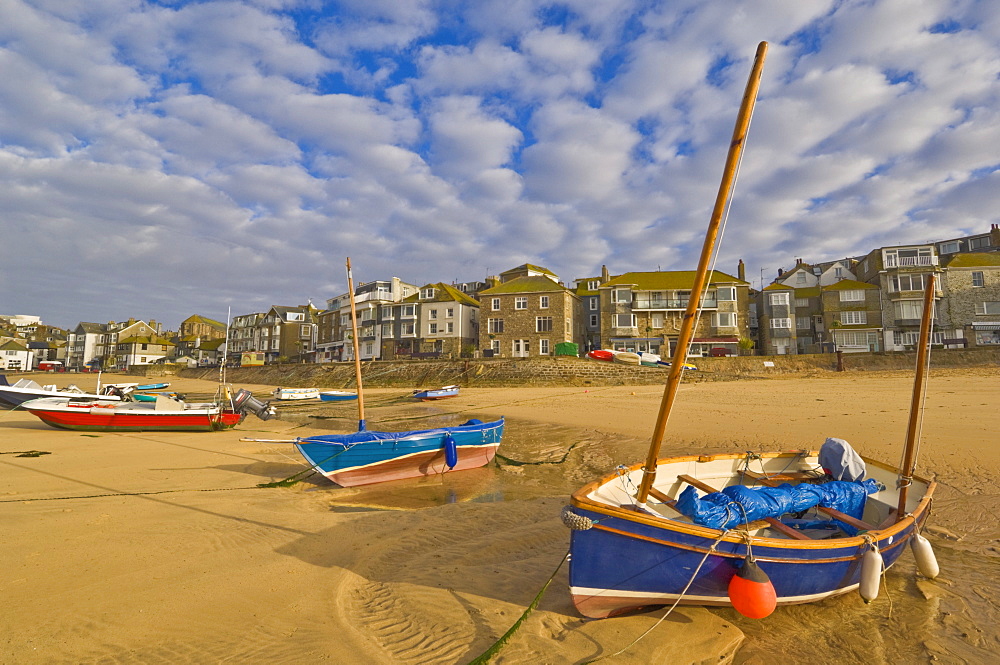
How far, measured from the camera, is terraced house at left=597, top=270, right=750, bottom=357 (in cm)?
5059

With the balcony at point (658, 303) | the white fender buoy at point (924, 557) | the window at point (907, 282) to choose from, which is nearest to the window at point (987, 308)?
the window at point (907, 282)

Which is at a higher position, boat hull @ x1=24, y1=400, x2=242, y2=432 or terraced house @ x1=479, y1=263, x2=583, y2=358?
terraced house @ x1=479, y1=263, x2=583, y2=358

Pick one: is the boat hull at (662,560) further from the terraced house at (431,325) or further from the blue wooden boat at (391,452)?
the terraced house at (431,325)

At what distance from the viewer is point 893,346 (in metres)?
48.8

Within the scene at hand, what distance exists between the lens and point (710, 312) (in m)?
51.0

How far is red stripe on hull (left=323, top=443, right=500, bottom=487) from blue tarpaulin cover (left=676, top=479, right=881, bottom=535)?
834 centimetres

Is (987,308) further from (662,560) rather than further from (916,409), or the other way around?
(662,560)

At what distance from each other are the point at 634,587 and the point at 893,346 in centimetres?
5812

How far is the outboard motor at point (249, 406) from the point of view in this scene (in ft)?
77.0

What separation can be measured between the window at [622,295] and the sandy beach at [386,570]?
38.5 m

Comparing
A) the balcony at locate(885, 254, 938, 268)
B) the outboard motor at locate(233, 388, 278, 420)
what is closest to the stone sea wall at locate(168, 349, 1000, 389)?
the balcony at locate(885, 254, 938, 268)

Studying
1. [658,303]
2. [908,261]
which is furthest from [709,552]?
[908,261]

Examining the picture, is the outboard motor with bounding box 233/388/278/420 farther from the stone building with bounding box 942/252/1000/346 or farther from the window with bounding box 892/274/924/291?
the stone building with bounding box 942/252/1000/346

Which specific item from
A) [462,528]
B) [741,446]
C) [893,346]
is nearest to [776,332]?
[893,346]
